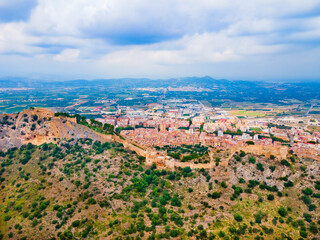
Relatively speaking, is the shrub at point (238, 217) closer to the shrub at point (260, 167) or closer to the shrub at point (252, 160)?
the shrub at point (260, 167)

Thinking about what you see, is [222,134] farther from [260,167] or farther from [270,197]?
[270,197]

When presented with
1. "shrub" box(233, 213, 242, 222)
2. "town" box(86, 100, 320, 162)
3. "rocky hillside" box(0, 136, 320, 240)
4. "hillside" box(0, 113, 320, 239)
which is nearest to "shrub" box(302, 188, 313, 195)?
"hillside" box(0, 113, 320, 239)

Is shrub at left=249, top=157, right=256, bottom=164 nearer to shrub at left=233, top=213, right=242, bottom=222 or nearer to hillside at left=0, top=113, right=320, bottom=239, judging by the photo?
hillside at left=0, top=113, right=320, bottom=239

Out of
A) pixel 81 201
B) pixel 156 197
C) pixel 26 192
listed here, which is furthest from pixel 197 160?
pixel 26 192

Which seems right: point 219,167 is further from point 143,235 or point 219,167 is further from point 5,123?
point 5,123

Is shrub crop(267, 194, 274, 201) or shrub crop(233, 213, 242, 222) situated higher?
shrub crop(267, 194, 274, 201)

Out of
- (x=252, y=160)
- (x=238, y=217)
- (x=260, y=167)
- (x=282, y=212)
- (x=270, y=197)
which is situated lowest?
(x=238, y=217)

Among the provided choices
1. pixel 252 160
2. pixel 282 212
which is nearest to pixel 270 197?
pixel 282 212
